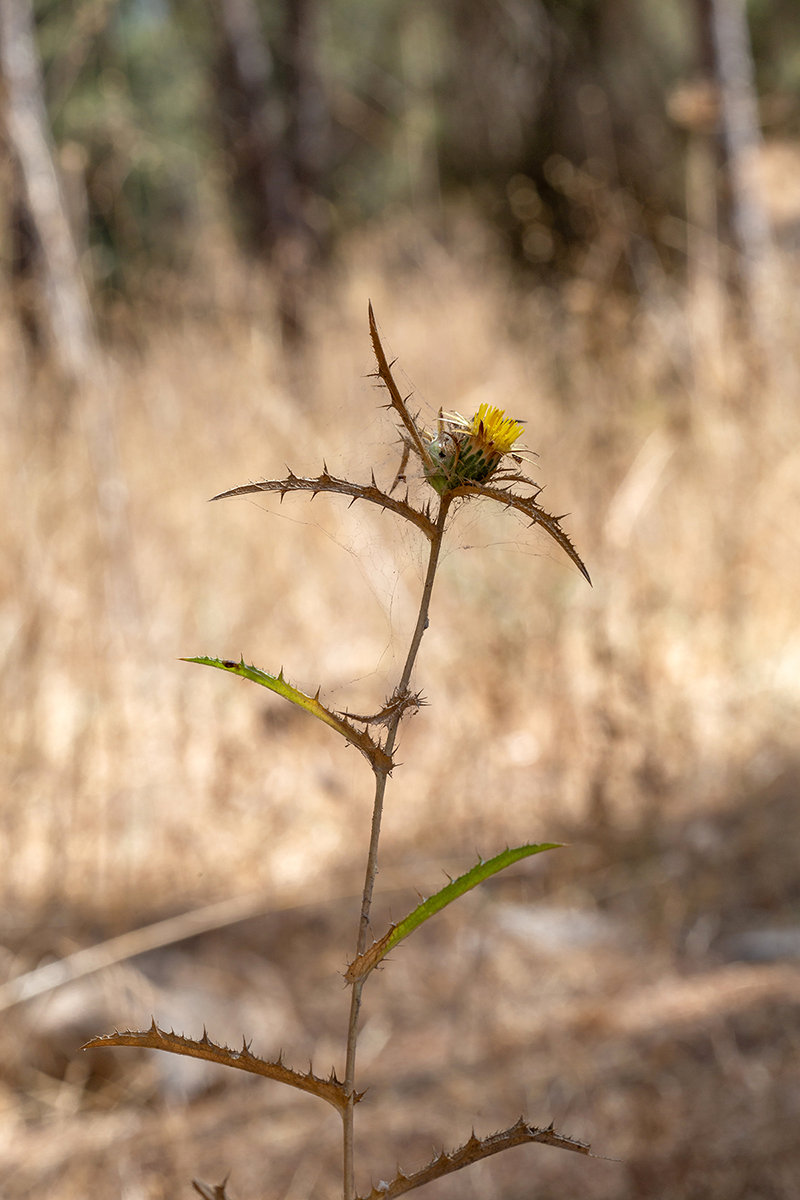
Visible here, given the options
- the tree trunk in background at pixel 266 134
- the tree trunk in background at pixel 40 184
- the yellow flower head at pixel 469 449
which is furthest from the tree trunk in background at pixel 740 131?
the yellow flower head at pixel 469 449

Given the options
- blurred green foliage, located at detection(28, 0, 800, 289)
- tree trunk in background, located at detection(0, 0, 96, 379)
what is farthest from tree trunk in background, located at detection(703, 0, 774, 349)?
tree trunk in background, located at detection(0, 0, 96, 379)

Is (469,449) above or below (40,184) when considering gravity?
below

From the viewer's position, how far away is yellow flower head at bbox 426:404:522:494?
0.39m

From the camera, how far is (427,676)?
2170 mm

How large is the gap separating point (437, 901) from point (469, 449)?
0.18 metres

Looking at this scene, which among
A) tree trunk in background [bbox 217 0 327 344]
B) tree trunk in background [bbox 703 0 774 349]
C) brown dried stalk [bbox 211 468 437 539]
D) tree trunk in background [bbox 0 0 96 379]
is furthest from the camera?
tree trunk in background [bbox 217 0 327 344]

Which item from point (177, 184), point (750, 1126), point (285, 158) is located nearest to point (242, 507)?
point (750, 1126)

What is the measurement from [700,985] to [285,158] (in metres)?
5.13

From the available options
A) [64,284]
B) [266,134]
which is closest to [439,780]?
[64,284]

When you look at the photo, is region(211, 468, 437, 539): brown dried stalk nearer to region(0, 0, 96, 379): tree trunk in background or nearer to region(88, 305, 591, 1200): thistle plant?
region(88, 305, 591, 1200): thistle plant

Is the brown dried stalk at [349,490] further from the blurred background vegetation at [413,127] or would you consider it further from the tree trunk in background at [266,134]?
the tree trunk in background at [266,134]

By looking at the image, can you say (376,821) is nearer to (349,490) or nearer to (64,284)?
(349,490)

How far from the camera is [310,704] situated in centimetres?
41

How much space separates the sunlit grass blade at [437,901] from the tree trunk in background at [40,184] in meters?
2.22
